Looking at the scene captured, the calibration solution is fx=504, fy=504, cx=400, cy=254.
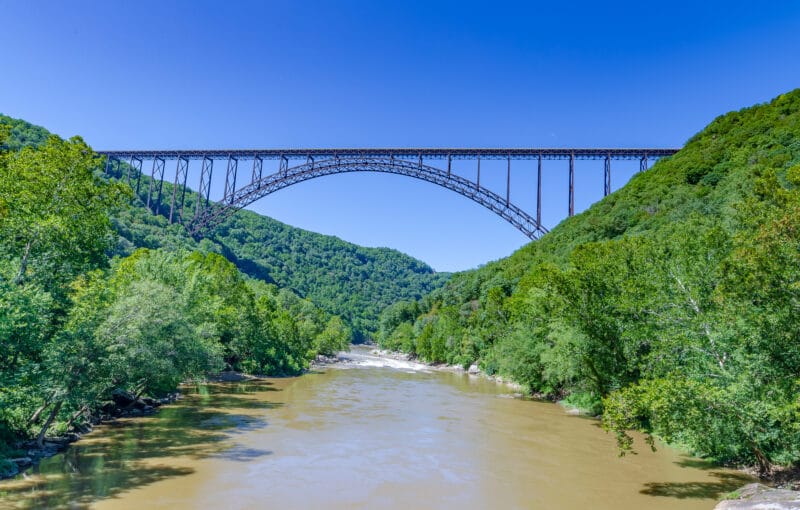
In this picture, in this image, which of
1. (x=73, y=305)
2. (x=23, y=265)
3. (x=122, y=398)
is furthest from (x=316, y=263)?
(x=23, y=265)

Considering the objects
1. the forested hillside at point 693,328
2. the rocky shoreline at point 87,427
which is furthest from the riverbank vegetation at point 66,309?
the forested hillside at point 693,328

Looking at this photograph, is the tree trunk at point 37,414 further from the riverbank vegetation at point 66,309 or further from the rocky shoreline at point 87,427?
the rocky shoreline at point 87,427

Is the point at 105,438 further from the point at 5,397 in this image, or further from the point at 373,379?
the point at 373,379

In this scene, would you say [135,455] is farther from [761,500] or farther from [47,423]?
[761,500]

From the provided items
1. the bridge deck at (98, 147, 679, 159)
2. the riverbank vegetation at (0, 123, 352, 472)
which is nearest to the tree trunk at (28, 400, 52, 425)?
the riverbank vegetation at (0, 123, 352, 472)

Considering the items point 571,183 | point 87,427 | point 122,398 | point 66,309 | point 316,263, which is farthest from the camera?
point 316,263

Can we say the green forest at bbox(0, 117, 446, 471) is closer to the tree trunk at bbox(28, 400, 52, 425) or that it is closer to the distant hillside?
the tree trunk at bbox(28, 400, 52, 425)
